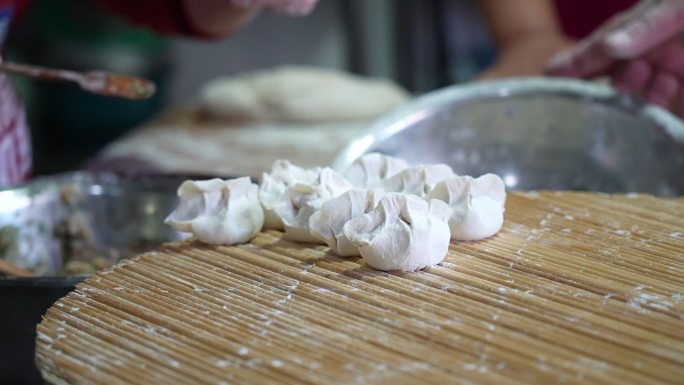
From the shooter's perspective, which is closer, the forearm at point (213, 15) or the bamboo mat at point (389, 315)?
the bamboo mat at point (389, 315)

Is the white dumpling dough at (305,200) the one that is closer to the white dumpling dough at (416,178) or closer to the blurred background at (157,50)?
the white dumpling dough at (416,178)

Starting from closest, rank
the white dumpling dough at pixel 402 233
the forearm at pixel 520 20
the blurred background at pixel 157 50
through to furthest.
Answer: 1. the white dumpling dough at pixel 402 233
2. the forearm at pixel 520 20
3. the blurred background at pixel 157 50

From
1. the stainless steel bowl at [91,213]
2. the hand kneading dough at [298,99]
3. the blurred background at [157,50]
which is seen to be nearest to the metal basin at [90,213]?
the stainless steel bowl at [91,213]

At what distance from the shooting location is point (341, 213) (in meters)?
0.76

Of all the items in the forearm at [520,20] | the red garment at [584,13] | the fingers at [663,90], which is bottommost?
the fingers at [663,90]

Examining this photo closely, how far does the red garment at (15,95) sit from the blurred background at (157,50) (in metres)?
1.98

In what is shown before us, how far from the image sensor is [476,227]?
2.56 ft

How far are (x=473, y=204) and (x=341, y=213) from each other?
0.12 metres

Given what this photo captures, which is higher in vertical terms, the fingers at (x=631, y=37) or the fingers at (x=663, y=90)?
the fingers at (x=631, y=37)

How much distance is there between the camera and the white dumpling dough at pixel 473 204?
779 millimetres

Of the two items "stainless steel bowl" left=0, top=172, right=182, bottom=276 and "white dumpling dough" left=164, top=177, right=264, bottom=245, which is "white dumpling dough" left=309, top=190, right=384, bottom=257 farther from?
"stainless steel bowl" left=0, top=172, right=182, bottom=276

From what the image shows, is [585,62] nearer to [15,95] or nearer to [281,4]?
[281,4]

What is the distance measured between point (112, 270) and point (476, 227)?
0.33 meters

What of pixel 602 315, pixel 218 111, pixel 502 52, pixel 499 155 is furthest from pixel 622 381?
pixel 218 111
